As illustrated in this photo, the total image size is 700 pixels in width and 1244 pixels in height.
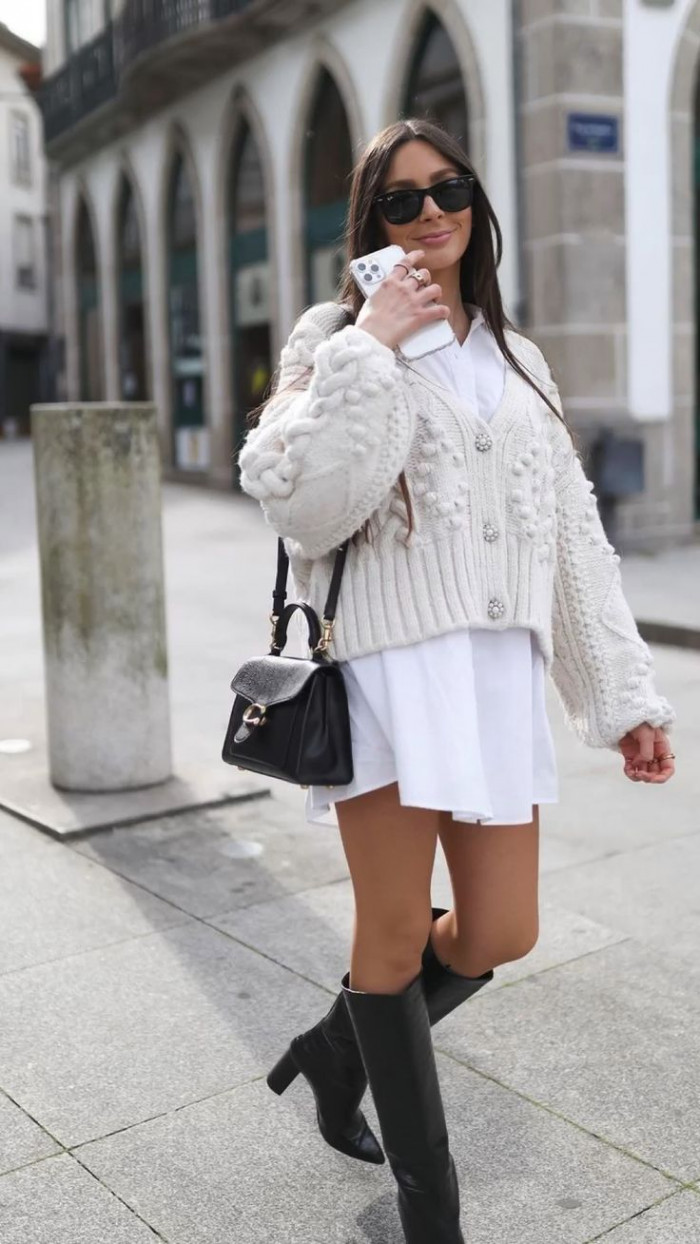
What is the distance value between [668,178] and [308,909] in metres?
9.63

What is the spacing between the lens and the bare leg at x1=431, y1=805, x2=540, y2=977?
7.75 ft

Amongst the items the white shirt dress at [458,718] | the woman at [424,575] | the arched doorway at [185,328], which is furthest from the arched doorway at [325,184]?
the white shirt dress at [458,718]

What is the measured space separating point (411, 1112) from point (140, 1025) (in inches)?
43.8

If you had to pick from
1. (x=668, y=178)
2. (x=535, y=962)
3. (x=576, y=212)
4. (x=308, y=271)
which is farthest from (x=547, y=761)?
(x=308, y=271)

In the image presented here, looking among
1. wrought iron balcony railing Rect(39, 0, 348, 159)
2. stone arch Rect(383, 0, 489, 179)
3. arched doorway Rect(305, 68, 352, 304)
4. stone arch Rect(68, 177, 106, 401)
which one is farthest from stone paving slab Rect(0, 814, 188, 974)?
stone arch Rect(68, 177, 106, 401)

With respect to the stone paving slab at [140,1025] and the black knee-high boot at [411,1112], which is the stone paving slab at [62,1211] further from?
the black knee-high boot at [411,1112]

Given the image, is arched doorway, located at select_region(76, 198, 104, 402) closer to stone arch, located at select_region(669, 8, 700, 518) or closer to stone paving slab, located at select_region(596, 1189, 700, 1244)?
stone arch, located at select_region(669, 8, 700, 518)

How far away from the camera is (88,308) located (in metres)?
23.6

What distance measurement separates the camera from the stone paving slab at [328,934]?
3.60m

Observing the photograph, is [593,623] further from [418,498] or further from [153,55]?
[153,55]

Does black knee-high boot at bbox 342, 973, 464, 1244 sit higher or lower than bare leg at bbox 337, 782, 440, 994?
lower

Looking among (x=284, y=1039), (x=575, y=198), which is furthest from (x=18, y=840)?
(x=575, y=198)

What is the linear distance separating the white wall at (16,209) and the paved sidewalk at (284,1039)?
1407 inches

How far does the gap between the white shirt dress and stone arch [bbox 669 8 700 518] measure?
1045 centimetres
